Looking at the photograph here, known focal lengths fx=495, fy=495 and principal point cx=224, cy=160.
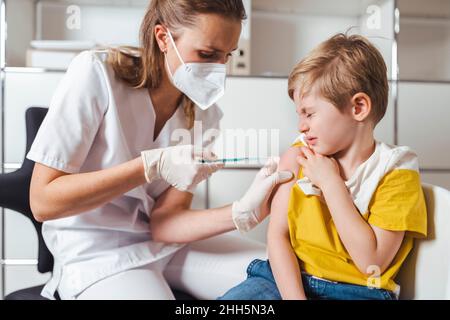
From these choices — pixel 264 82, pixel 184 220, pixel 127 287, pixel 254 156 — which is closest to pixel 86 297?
pixel 127 287

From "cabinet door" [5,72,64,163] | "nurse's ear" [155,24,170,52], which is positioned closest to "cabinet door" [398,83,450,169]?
"nurse's ear" [155,24,170,52]

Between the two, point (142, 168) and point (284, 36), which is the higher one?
point (284, 36)

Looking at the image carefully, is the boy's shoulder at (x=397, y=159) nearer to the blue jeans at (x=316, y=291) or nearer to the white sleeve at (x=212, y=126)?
the blue jeans at (x=316, y=291)

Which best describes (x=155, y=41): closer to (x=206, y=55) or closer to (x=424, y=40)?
(x=206, y=55)

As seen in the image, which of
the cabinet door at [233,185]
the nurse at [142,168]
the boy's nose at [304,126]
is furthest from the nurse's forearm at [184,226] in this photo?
the boy's nose at [304,126]

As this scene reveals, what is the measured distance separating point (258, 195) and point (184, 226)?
19 centimetres

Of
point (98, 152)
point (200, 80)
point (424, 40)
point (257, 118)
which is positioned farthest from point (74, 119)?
point (424, 40)

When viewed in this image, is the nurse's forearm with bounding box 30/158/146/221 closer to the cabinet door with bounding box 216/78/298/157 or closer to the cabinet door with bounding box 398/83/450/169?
the cabinet door with bounding box 216/78/298/157

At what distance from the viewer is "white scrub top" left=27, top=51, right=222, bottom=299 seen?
2.35 feet

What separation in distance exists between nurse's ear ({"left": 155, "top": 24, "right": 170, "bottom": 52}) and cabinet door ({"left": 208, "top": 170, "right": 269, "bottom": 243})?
11.8 inches

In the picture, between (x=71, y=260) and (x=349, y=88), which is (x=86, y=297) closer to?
(x=71, y=260)

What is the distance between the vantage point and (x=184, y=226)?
34.3 inches

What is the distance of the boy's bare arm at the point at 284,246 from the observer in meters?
0.67

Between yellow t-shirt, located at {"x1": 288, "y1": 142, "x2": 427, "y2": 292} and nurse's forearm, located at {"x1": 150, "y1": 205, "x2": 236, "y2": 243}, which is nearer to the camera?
yellow t-shirt, located at {"x1": 288, "y1": 142, "x2": 427, "y2": 292}
